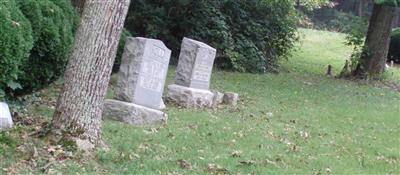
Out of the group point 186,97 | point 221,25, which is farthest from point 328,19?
point 186,97

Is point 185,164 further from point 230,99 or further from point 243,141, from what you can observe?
point 230,99

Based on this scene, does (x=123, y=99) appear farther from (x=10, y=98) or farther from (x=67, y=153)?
(x=67, y=153)

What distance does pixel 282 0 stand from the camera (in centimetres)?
2088

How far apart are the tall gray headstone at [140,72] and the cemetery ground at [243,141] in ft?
1.95

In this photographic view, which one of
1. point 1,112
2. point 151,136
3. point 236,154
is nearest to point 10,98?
point 1,112

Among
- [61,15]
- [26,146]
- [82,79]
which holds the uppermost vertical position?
[61,15]

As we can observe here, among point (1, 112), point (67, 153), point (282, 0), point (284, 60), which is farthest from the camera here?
point (284, 60)

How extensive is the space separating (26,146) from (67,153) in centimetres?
43

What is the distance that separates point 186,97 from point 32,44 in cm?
464

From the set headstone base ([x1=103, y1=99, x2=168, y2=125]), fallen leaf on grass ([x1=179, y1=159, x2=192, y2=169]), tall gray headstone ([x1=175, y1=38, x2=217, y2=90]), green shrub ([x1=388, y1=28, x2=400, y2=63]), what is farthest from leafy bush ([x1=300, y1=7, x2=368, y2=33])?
fallen leaf on grass ([x1=179, y1=159, x2=192, y2=169])

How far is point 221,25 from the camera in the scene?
19859 mm

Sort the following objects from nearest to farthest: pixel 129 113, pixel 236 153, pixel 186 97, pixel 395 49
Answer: pixel 236 153, pixel 129 113, pixel 186 97, pixel 395 49

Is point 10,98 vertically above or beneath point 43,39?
beneath

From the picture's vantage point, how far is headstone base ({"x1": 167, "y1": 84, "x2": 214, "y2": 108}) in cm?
1164
